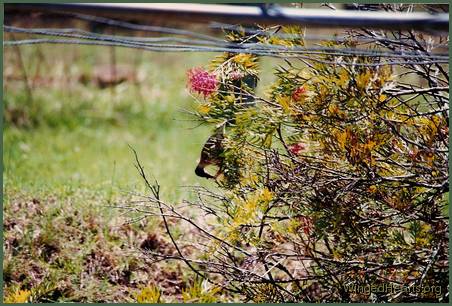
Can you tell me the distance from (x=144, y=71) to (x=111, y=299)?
714cm

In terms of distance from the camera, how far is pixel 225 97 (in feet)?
13.1

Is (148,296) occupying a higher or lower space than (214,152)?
lower

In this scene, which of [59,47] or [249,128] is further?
[59,47]

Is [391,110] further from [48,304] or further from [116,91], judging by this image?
[116,91]

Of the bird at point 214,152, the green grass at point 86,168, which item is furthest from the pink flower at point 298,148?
Result: the green grass at point 86,168

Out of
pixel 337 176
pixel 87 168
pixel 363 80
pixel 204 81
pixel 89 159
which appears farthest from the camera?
pixel 89 159

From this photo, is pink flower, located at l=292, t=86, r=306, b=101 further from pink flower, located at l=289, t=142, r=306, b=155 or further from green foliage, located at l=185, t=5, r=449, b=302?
pink flower, located at l=289, t=142, r=306, b=155

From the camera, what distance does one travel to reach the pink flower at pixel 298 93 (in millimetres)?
3855

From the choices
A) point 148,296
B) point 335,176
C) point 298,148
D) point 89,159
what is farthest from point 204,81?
point 89,159

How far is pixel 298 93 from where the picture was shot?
3.87m

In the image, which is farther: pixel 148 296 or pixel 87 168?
pixel 87 168

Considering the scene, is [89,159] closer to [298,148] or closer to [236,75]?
[236,75]

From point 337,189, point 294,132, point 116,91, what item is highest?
point 294,132

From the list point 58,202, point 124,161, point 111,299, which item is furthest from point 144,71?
point 111,299
